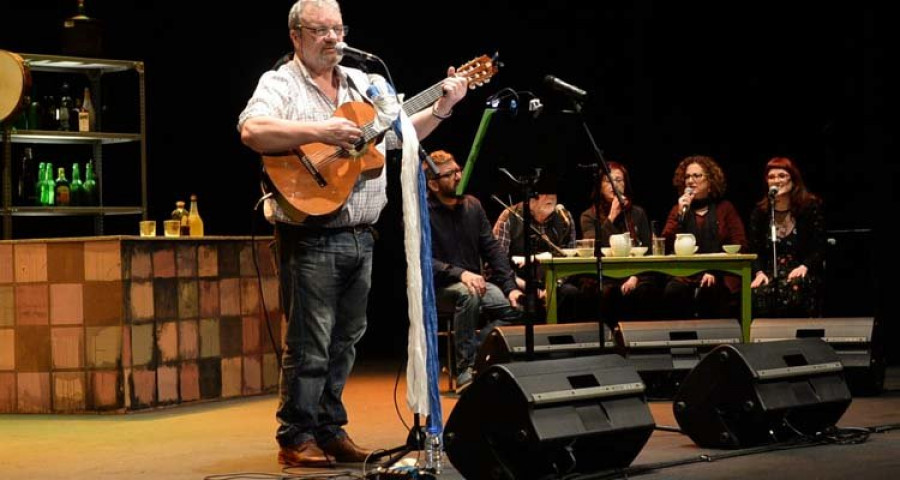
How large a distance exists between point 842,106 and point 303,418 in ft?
15.3

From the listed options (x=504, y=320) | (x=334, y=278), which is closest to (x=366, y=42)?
(x=504, y=320)

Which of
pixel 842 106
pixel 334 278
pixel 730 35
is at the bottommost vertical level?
pixel 334 278

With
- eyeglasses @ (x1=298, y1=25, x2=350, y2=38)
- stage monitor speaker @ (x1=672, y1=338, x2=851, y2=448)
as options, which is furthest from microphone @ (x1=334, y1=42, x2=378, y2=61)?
stage monitor speaker @ (x1=672, y1=338, x2=851, y2=448)

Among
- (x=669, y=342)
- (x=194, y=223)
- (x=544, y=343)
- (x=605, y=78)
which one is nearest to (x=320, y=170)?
(x=544, y=343)

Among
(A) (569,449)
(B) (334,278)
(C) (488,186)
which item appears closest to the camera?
(A) (569,449)

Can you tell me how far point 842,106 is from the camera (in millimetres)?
7613

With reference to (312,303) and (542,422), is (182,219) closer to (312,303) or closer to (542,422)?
(312,303)

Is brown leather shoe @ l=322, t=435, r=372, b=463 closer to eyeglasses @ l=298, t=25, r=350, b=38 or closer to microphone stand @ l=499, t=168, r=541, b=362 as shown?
microphone stand @ l=499, t=168, r=541, b=362

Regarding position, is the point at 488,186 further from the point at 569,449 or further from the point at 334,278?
the point at 569,449

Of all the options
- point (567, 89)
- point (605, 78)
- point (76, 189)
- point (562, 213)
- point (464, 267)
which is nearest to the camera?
point (567, 89)

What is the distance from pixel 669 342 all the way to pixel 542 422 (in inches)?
96.8

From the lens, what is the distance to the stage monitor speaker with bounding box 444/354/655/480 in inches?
146

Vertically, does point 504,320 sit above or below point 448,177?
below

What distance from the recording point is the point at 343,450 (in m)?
4.28
